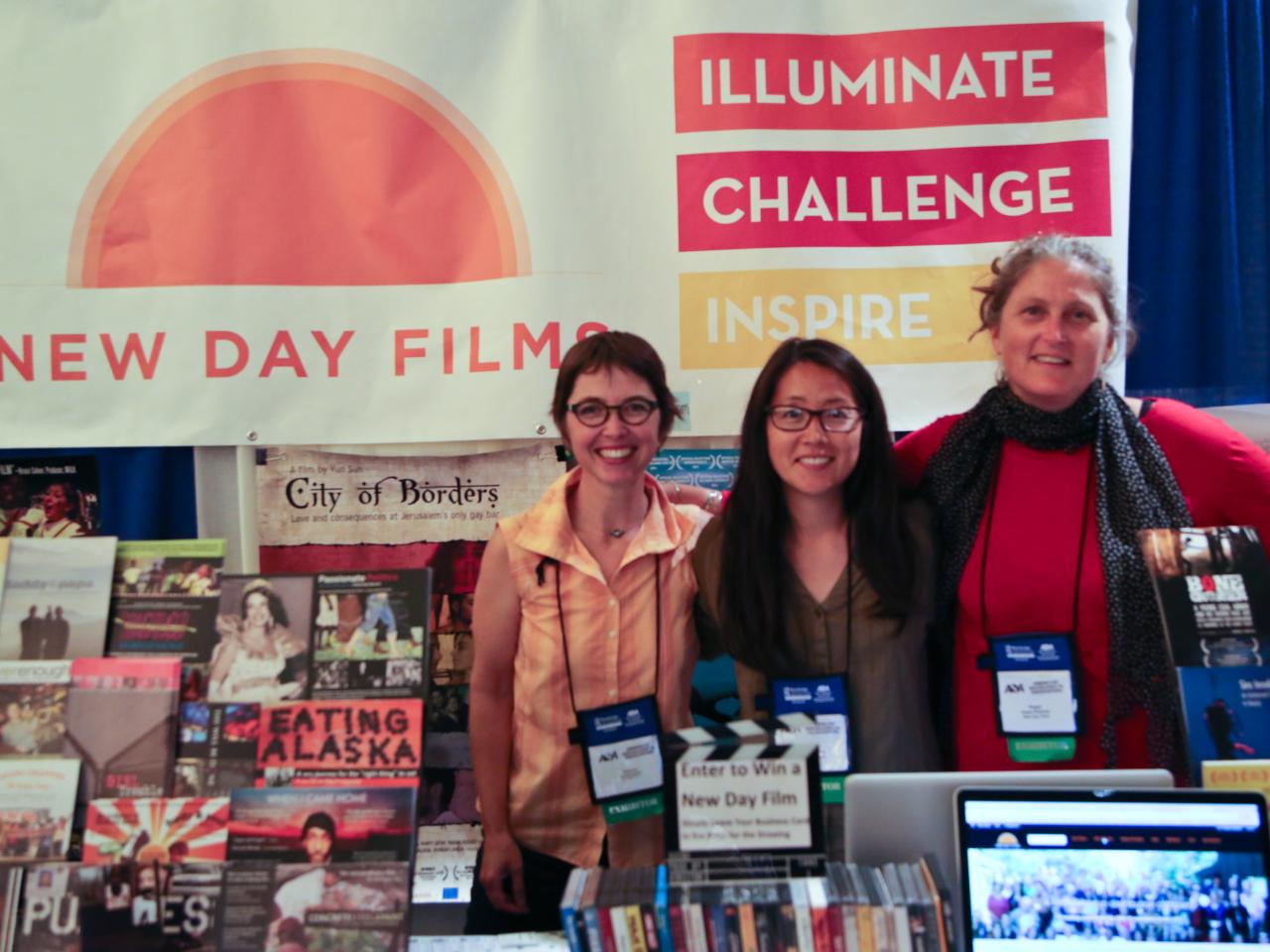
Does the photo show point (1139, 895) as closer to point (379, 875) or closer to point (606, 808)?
point (606, 808)

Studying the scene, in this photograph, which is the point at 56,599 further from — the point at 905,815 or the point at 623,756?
the point at 905,815

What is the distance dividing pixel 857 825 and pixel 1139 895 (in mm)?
339

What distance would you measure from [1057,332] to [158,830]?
1.70 meters

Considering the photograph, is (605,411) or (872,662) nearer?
(872,662)

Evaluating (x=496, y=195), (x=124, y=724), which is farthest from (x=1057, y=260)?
(x=124, y=724)

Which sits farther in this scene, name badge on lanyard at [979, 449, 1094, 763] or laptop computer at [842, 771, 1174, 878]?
name badge on lanyard at [979, 449, 1094, 763]

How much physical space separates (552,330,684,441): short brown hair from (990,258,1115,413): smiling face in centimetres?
68

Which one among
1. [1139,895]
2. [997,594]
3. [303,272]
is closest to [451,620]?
[303,272]

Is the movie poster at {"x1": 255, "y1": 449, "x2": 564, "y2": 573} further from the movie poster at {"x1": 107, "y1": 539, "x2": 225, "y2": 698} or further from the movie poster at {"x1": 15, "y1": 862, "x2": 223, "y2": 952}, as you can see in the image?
the movie poster at {"x1": 15, "y1": 862, "x2": 223, "y2": 952}

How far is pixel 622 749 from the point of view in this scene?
5.90 ft

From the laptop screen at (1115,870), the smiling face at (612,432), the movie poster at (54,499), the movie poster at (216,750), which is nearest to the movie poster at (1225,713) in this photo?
the laptop screen at (1115,870)

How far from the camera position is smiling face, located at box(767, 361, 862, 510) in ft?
6.05

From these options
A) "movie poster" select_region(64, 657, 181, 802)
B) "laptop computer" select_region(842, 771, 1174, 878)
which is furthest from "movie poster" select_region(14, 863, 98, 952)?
"laptop computer" select_region(842, 771, 1174, 878)

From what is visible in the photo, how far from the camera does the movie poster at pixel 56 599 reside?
1.58 metres
